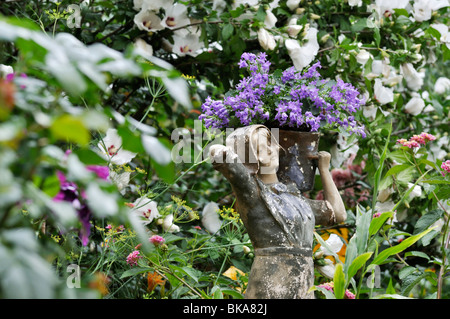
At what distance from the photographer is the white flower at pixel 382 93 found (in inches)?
77.0

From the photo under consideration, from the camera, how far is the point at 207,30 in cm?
196

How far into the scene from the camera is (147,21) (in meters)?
1.94

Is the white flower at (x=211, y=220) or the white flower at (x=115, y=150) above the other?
the white flower at (x=115, y=150)

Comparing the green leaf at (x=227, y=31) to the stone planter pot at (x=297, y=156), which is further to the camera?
the green leaf at (x=227, y=31)

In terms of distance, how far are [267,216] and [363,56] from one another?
0.89 m

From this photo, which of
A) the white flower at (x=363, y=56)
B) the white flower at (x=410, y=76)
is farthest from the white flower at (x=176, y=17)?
the white flower at (x=410, y=76)

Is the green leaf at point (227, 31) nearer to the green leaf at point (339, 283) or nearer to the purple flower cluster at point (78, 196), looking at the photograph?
the green leaf at point (339, 283)

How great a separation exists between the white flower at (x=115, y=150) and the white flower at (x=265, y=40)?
567 mm

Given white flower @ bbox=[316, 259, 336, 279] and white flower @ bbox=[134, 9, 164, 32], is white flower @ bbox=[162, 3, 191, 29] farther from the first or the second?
white flower @ bbox=[316, 259, 336, 279]

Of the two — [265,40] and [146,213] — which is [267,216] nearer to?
[146,213]

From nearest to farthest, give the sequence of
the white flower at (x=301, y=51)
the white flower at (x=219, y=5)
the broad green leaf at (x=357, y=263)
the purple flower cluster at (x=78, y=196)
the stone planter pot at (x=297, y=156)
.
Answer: the purple flower cluster at (x=78, y=196) < the broad green leaf at (x=357, y=263) < the stone planter pot at (x=297, y=156) < the white flower at (x=301, y=51) < the white flower at (x=219, y=5)

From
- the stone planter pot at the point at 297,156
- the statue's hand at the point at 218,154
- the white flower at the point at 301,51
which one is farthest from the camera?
the white flower at the point at 301,51

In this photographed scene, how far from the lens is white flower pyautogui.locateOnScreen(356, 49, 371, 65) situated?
6.40 feet
